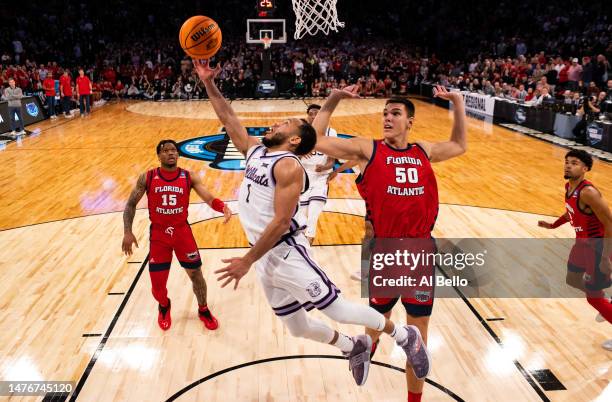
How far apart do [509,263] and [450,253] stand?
734 mm

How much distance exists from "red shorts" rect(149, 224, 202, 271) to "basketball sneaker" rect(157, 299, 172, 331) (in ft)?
1.40

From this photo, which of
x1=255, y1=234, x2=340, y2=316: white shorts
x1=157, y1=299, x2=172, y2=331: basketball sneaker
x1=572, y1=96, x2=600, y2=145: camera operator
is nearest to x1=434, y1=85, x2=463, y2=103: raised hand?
x1=255, y1=234, x2=340, y2=316: white shorts

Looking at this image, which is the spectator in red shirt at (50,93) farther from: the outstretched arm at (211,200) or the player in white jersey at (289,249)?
the player in white jersey at (289,249)

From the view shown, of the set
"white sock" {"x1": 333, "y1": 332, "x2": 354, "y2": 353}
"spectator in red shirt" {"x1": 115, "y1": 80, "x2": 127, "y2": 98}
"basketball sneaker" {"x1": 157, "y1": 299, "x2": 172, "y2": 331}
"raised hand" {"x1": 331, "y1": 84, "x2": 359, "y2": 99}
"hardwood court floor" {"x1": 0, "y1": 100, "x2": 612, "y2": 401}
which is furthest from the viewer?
"spectator in red shirt" {"x1": 115, "y1": 80, "x2": 127, "y2": 98}

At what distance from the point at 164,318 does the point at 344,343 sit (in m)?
2.06

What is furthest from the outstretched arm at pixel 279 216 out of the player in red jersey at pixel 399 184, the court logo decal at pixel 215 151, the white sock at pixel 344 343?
the court logo decal at pixel 215 151

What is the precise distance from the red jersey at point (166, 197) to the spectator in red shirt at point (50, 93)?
14.8 m

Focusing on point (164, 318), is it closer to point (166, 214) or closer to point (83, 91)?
point (166, 214)

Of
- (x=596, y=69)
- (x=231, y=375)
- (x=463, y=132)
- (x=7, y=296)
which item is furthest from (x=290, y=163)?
(x=596, y=69)

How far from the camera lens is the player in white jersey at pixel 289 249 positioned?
3.20 m

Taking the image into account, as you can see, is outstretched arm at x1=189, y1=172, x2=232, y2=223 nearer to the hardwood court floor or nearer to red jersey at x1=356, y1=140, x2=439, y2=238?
the hardwood court floor

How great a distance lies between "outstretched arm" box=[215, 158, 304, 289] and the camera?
3117mm

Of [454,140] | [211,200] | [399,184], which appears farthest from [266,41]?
[399,184]

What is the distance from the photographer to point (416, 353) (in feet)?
11.4
